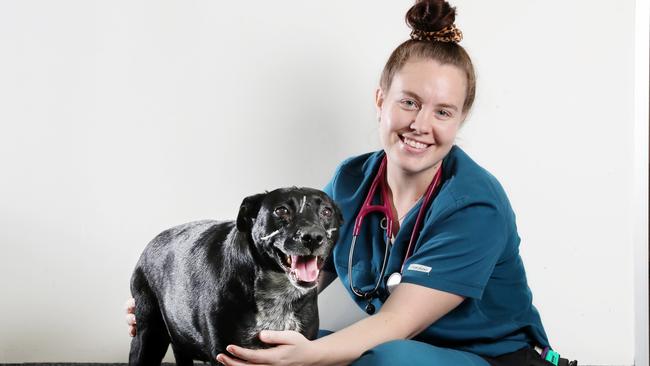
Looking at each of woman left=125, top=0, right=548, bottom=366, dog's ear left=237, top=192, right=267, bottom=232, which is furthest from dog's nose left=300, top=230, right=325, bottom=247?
woman left=125, top=0, right=548, bottom=366

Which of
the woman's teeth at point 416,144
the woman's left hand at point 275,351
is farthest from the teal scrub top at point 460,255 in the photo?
the woman's left hand at point 275,351

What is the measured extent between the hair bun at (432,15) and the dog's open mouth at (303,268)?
2.45 feet

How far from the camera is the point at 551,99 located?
247 cm

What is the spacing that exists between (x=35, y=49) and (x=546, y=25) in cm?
156

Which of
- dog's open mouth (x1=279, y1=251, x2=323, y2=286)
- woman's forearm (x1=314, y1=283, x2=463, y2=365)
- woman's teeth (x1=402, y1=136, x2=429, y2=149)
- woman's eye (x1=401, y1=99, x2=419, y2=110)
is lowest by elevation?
woman's forearm (x1=314, y1=283, x2=463, y2=365)

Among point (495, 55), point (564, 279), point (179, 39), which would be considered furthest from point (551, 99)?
point (179, 39)

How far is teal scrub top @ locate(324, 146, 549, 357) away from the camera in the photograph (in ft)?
5.98

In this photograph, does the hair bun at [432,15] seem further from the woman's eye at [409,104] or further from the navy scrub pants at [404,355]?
the navy scrub pants at [404,355]

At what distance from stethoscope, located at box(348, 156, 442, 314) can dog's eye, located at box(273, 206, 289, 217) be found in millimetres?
533

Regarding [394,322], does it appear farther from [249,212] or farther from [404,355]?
[249,212]

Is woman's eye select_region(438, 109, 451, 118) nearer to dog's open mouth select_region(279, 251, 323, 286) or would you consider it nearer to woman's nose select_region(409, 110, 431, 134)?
woman's nose select_region(409, 110, 431, 134)

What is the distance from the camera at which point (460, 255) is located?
182 cm

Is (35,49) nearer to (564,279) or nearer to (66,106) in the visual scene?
(66,106)

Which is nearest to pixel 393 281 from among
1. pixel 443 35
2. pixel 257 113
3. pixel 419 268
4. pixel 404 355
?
pixel 419 268
